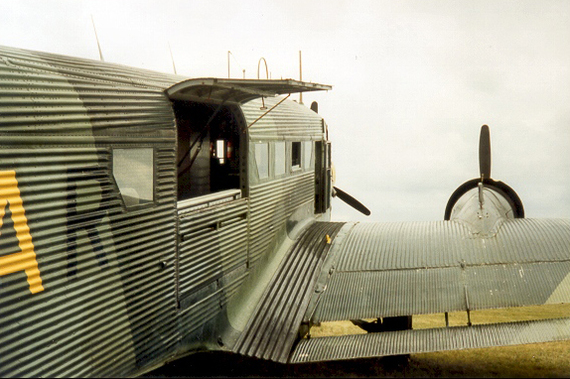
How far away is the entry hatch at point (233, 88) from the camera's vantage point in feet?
17.7

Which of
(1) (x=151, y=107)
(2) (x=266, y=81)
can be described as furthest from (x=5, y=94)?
(2) (x=266, y=81)

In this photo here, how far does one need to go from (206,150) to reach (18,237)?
5.77 meters

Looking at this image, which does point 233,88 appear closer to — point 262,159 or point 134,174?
point 134,174

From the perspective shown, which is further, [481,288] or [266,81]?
[481,288]

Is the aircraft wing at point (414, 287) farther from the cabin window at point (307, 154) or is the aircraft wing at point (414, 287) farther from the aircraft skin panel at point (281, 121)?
the cabin window at point (307, 154)

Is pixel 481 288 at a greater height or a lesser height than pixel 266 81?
lesser

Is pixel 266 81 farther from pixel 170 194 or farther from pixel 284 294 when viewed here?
pixel 284 294

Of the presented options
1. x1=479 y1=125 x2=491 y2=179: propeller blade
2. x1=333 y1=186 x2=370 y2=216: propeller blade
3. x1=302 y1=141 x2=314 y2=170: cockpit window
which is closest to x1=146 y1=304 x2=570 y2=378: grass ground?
x1=302 y1=141 x2=314 y2=170: cockpit window

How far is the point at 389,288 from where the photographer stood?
6.98 m

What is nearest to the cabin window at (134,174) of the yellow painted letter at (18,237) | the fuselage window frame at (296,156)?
the yellow painted letter at (18,237)

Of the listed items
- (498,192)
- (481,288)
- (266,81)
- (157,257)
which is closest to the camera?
(157,257)

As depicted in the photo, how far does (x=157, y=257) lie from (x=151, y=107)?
138 cm

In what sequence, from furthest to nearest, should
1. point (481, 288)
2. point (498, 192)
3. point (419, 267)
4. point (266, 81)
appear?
point (498, 192) → point (419, 267) → point (481, 288) → point (266, 81)

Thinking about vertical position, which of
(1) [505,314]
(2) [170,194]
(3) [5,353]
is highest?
(2) [170,194]
